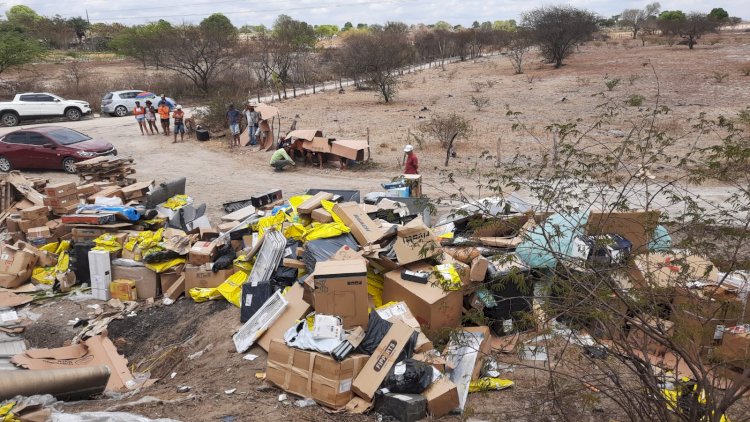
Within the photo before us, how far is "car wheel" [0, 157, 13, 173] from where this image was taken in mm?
14969

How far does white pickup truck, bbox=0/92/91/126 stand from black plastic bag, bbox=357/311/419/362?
23233 mm

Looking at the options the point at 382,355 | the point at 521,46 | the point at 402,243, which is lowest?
the point at 382,355

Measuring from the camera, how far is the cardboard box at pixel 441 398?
476cm

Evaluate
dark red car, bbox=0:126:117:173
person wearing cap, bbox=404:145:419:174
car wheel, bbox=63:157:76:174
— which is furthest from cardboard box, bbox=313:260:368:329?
car wheel, bbox=63:157:76:174

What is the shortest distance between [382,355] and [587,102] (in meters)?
19.7

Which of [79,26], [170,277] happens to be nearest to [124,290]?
[170,277]

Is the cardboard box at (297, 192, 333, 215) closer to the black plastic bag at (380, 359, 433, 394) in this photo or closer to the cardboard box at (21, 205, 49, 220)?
the black plastic bag at (380, 359, 433, 394)

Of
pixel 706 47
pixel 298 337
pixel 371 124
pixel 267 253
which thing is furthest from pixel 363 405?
pixel 706 47

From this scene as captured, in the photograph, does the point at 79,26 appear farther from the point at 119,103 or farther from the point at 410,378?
the point at 410,378

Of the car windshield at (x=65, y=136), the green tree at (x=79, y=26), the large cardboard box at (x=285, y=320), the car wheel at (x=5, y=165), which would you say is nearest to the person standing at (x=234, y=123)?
the car windshield at (x=65, y=136)

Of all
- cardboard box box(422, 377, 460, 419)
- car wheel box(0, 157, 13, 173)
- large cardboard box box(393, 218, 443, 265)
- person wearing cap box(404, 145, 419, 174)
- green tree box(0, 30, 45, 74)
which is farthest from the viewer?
green tree box(0, 30, 45, 74)

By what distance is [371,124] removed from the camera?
66.3 ft

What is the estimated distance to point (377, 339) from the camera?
17.9ft

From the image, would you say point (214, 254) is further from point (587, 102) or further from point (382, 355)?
point (587, 102)
